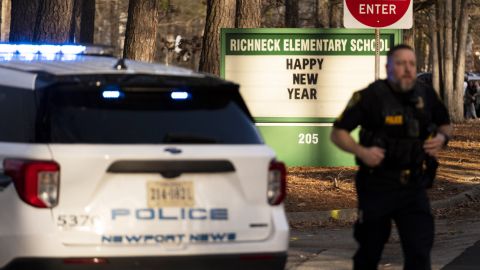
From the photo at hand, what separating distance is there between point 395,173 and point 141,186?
1.68 metres

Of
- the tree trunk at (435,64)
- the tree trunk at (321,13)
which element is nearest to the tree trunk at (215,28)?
the tree trunk at (321,13)

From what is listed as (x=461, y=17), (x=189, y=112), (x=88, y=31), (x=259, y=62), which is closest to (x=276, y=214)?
(x=189, y=112)

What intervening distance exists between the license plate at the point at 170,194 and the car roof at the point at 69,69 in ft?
2.31

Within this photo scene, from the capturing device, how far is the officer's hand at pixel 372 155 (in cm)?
709

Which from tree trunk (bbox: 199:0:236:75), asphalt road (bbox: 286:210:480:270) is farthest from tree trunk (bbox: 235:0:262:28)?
asphalt road (bbox: 286:210:480:270)

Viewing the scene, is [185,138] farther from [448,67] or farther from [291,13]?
[448,67]

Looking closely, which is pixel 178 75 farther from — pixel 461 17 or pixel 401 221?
pixel 461 17

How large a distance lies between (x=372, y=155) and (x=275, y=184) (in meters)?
0.65

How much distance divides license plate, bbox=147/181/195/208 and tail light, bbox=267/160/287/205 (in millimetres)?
495

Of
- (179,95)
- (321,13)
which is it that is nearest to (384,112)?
(179,95)

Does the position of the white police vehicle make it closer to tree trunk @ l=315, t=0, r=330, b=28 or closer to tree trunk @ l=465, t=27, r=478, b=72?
tree trunk @ l=315, t=0, r=330, b=28

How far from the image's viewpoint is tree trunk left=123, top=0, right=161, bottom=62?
69.2ft

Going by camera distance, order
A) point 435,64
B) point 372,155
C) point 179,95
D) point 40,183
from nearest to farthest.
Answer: point 40,183 → point 179,95 → point 372,155 → point 435,64

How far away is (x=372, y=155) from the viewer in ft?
23.3
